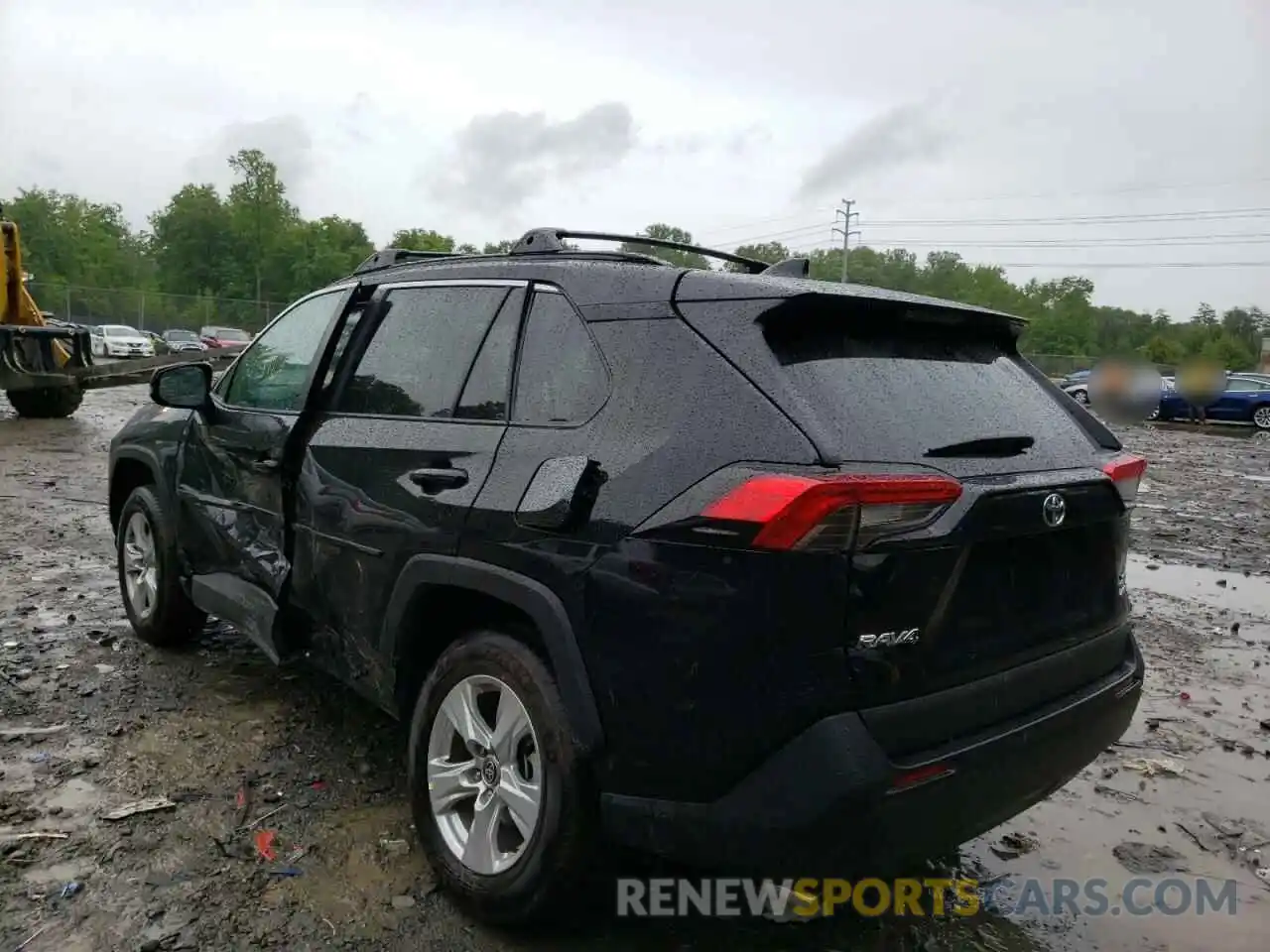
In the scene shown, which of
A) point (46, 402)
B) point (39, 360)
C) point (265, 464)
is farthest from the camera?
point (46, 402)

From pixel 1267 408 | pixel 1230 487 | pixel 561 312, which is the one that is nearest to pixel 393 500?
pixel 561 312

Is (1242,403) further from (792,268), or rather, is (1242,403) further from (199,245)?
(199,245)

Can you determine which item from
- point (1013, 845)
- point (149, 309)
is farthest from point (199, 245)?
point (1013, 845)

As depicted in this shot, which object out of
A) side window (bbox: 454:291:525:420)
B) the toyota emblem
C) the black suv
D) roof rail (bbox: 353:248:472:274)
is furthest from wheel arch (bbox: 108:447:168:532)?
the toyota emblem

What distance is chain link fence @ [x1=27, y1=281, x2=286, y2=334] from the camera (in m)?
43.8

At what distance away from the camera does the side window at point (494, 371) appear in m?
2.76

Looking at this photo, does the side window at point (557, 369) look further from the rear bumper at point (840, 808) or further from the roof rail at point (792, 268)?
the rear bumper at point (840, 808)

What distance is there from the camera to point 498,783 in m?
2.52

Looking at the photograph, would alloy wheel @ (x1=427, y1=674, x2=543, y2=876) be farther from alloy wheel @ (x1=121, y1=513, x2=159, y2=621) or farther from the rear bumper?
alloy wheel @ (x1=121, y1=513, x2=159, y2=621)

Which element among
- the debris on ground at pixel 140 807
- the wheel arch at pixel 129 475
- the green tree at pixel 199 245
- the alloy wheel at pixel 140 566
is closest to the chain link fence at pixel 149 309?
the green tree at pixel 199 245

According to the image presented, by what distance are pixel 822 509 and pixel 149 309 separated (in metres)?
52.0

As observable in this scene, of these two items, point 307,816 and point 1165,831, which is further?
point 1165,831

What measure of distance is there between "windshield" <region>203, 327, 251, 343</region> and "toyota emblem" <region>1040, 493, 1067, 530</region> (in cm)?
4506

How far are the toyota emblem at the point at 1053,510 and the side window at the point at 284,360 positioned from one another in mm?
2594
